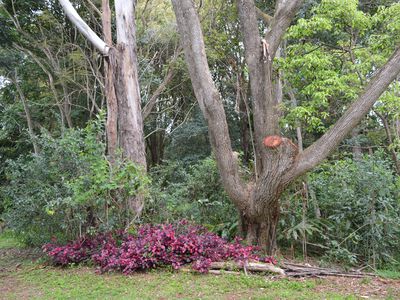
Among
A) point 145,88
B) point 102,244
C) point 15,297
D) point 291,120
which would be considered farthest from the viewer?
point 145,88

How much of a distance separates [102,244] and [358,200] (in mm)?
4725

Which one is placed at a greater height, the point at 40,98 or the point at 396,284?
the point at 40,98

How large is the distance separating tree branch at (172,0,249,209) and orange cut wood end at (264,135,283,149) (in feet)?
2.15

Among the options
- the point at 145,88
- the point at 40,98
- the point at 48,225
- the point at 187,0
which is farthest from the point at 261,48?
the point at 40,98

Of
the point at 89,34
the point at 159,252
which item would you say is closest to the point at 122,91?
the point at 89,34

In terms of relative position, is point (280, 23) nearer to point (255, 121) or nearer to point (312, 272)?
point (255, 121)

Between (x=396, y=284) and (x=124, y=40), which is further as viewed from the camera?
(x=124, y=40)

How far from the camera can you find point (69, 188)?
6.82 meters

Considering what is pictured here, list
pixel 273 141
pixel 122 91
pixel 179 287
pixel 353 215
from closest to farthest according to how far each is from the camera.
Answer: pixel 179 287
pixel 273 141
pixel 353 215
pixel 122 91

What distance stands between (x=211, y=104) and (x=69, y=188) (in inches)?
109

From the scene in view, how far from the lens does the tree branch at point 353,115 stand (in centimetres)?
618

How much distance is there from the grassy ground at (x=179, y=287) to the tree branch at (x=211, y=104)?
5.75 feet

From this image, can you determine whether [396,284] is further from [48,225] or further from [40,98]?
[40,98]

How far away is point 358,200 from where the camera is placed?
768 cm
